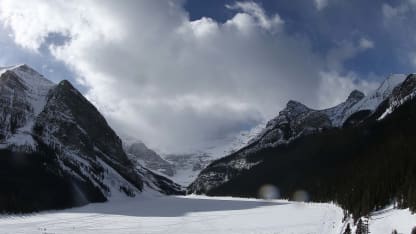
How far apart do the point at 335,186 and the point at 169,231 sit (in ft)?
333

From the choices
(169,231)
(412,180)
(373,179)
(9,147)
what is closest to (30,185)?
(9,147)


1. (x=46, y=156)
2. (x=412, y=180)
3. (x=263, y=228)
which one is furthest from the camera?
Result: (x=46, y=156)

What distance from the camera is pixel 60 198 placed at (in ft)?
499

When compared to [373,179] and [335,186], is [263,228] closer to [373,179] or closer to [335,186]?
[373,179]

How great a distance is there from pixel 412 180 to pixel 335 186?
77020 mm

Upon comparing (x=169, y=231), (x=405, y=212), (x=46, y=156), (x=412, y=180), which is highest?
(x=46, y=156)

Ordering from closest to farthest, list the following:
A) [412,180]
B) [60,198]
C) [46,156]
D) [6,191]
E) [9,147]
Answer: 1. [412,180]
2. [6,191]
3. [60,198]
4. [9,147]
5. [46,156]

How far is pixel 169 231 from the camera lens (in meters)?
71.0

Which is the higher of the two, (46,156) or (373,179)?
(46,156)

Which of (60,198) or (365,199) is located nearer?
(365,199)

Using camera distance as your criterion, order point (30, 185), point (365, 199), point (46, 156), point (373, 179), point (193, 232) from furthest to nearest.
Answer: point (46, 156)
point (30, 185)
point (373, 179)
point (365, 199)
point (193, 232)

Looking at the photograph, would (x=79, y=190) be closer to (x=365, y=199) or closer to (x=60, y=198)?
(x=60, y=198)

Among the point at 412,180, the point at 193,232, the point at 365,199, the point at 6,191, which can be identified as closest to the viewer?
the point at 193,232

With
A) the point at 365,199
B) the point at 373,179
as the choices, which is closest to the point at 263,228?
the point at 365,199
